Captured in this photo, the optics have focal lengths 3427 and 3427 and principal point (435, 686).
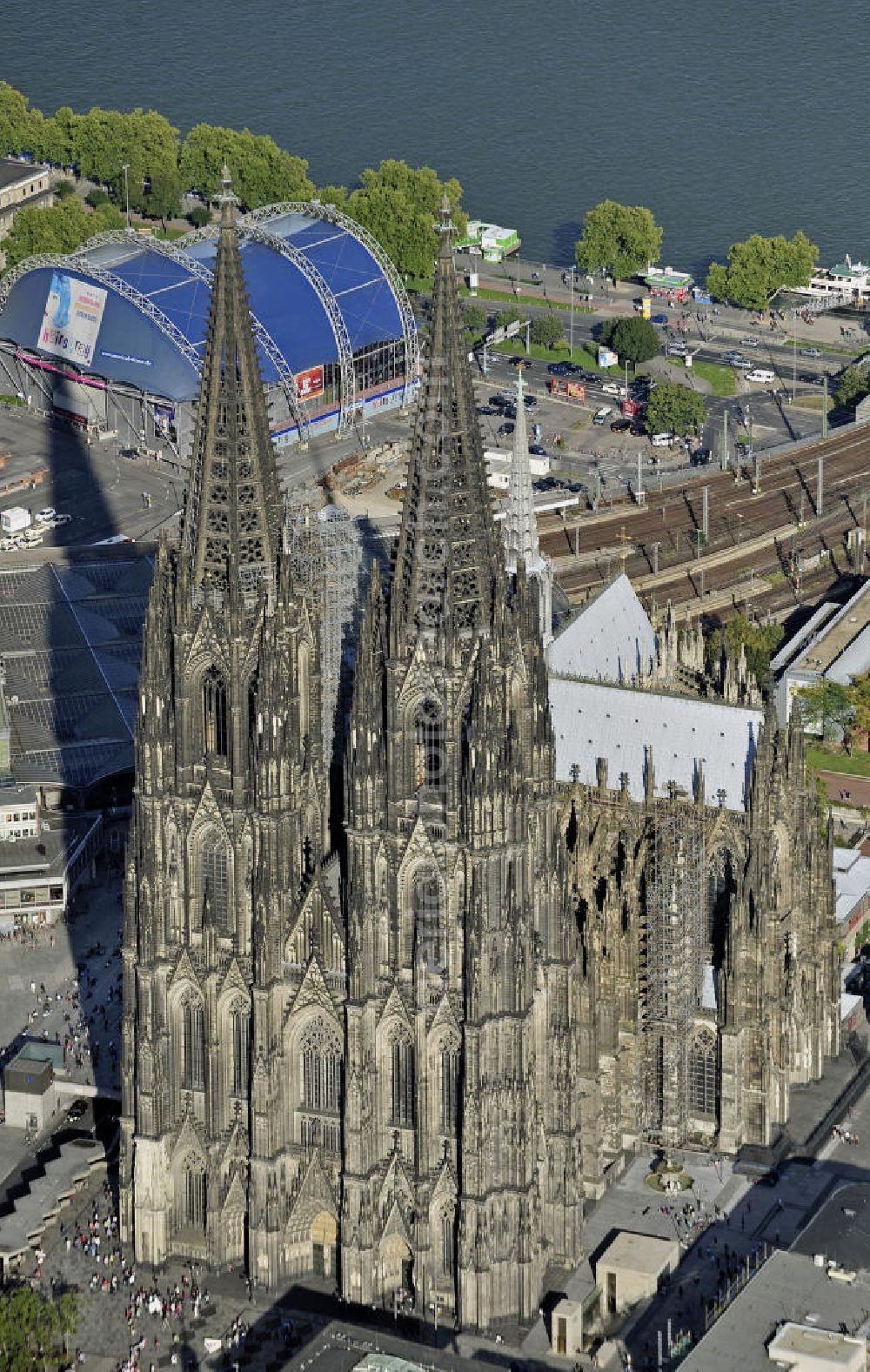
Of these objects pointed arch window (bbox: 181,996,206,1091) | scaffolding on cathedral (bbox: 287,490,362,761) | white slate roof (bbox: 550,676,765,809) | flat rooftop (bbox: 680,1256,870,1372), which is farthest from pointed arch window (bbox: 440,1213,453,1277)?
white slate roof (bbox: 550,676,765,809)

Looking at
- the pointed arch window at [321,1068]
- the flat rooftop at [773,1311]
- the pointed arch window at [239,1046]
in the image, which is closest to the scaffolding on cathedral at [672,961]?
the pointed arch window at [321,1068]

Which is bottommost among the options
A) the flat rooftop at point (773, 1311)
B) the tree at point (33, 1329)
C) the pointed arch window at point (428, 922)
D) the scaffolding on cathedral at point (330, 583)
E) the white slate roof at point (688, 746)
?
the tree at point (33, 1329)

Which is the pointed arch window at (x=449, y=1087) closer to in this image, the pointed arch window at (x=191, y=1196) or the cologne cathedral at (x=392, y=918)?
the cologne cathedral at (x=392, y=918)

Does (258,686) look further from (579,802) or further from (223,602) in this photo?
(579,802)

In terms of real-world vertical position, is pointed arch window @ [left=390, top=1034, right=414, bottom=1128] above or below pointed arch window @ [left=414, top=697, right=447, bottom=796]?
below

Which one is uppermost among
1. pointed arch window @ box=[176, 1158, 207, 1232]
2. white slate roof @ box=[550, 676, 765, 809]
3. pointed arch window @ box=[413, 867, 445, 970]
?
white slate roof @ box=[550, 676, 765, 809]

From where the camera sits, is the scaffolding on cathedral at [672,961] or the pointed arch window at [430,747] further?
the scaffolding on cathedral at [672,961]

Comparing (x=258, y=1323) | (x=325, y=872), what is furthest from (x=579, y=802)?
(x=258, y=1323)

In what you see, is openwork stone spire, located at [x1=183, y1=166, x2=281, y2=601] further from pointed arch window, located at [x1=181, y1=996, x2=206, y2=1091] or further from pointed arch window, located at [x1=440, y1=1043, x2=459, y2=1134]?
pointed arch window, located at [x1=440, y1=1043, x2=459, y2=1134]
